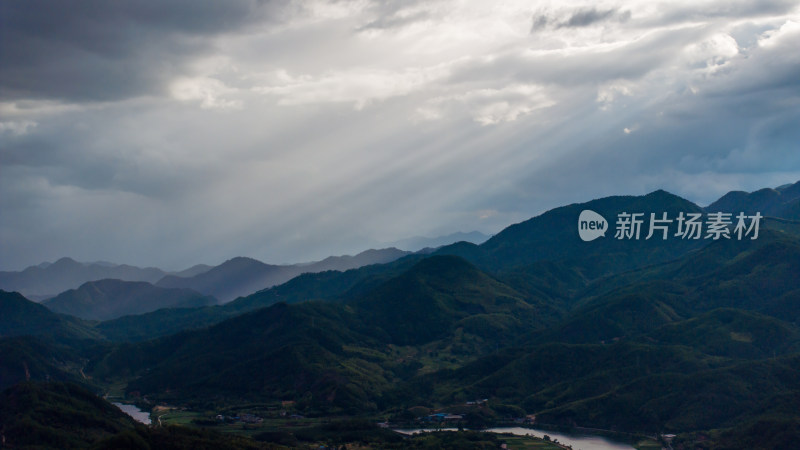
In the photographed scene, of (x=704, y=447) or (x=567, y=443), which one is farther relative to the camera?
(x=567, y=443)

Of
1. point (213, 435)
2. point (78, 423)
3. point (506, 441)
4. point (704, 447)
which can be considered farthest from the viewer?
point (506, 441)

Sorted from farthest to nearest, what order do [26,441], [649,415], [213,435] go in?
[649,415]
[26,441]
[213,435]

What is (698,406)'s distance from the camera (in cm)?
19012

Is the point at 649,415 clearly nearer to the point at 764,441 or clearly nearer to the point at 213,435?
the point at 764,441

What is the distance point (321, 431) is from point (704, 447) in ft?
299

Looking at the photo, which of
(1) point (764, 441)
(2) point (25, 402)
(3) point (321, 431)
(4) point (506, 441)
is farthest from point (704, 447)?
(2) point (25, 402)

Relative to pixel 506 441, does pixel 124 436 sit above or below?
above

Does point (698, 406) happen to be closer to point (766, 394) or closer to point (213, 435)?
point (766, 394)

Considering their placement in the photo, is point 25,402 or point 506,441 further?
point 506,441

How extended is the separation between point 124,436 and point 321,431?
3093 inches

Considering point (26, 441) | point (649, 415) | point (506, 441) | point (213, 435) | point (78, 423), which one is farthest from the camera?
point (649, 415)

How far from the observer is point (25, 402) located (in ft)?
526

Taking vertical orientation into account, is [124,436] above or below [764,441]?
above

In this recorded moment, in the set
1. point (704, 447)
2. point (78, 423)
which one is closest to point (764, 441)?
point (704, 447)
